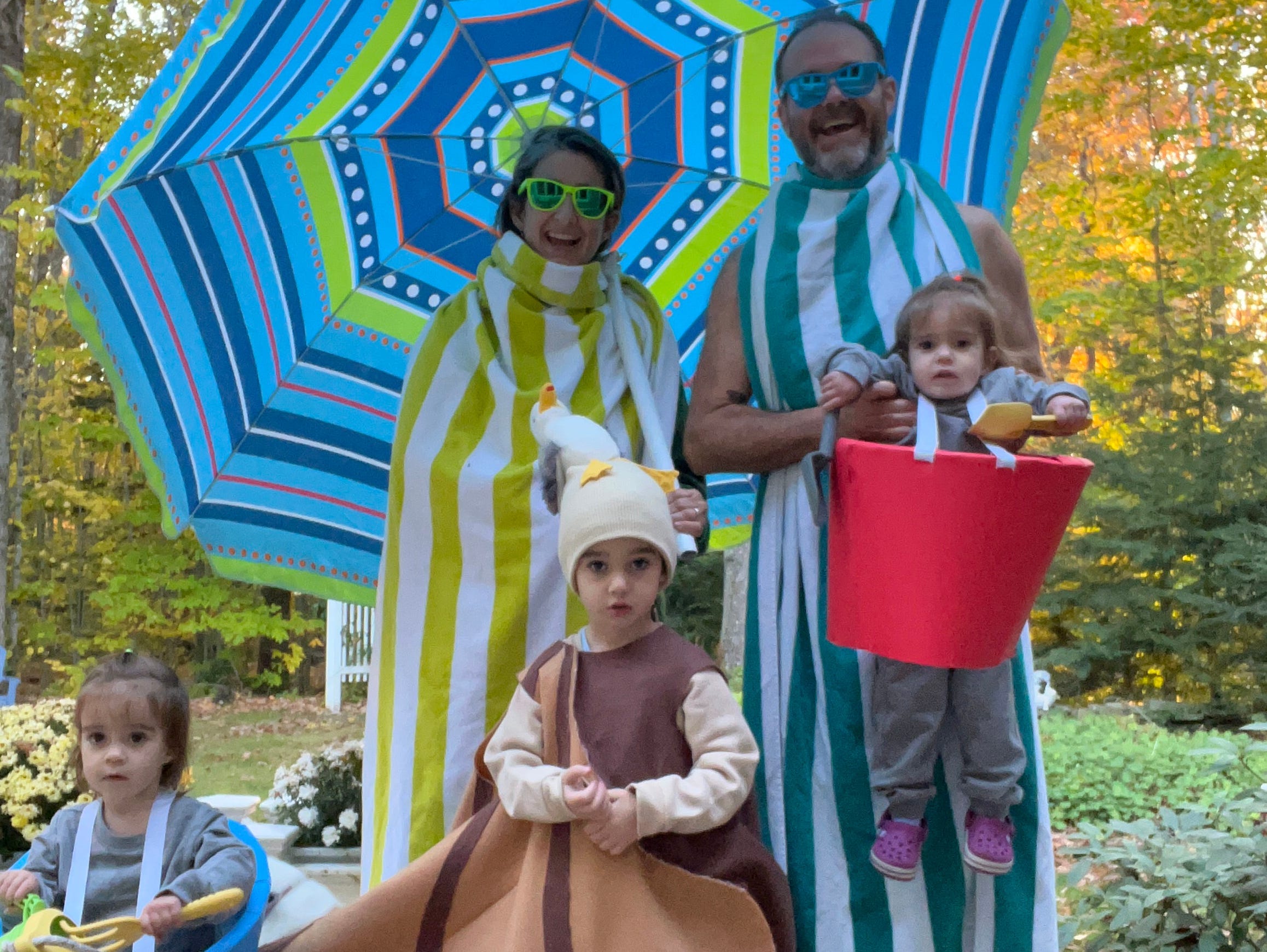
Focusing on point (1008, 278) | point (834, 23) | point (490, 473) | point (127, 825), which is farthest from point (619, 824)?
point (834, 23)

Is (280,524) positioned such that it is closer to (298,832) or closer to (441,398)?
(441,398)

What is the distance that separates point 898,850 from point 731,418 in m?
0.80

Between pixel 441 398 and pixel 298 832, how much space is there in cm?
311

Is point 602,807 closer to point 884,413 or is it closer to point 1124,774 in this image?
point 884,413

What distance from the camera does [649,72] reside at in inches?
113

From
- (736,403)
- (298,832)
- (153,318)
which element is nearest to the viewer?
(736,403)

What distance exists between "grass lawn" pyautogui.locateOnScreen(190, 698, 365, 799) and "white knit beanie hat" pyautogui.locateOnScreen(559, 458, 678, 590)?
20.0 ft

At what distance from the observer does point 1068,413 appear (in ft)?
5.88

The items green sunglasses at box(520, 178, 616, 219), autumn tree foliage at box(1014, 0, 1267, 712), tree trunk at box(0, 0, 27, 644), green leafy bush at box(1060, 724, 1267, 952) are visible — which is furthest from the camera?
autumn tree foliage at box(1014, 0, 1267, 712)

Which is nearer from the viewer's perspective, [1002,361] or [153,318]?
[1002,361]

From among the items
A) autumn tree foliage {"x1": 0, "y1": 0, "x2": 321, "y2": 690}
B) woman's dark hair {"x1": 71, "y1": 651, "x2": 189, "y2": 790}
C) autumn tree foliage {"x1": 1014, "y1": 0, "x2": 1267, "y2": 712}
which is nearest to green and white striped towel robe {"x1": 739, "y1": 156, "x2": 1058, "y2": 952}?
woman's dark hair {"x1": 71, "y1": 651, "x2": 189, "y2": 790}

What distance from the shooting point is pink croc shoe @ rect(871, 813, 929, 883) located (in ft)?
6.57

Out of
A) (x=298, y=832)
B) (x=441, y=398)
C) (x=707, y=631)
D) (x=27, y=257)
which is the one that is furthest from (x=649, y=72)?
(x=27, y=257)

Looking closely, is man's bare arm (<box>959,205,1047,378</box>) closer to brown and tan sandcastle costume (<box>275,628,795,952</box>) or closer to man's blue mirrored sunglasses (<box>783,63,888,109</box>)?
man's blue mirrored sunglasses (<box>783,63,888,109</box>)
